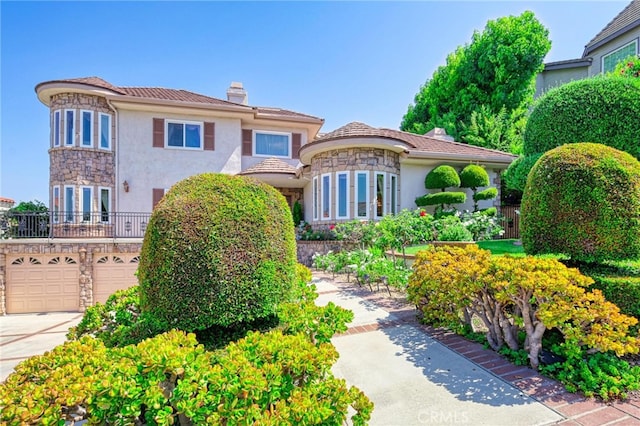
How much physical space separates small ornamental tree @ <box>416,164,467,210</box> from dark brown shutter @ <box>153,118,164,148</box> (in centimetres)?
1273

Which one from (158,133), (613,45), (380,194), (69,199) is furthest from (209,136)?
(613,45)

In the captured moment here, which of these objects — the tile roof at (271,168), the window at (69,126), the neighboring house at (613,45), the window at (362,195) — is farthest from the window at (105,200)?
the neighboring house at (613,45)

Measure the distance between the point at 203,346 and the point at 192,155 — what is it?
46.5 feet

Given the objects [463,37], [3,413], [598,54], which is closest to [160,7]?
[3,413]

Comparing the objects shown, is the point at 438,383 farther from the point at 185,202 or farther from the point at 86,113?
the point at 86,113

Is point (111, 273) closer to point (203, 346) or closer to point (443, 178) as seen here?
point (203, 346)

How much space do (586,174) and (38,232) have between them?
15.9 meters

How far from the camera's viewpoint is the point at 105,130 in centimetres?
1390

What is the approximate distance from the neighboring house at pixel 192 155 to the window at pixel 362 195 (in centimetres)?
4

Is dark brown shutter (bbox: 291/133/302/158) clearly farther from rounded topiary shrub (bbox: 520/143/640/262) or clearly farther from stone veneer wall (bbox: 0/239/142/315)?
rounded topiary shrub (bbox: 520/143/640/262)

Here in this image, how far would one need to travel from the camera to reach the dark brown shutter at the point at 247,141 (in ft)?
52.0

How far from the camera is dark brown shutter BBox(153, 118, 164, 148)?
46.9 feet

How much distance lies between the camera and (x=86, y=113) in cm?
1355

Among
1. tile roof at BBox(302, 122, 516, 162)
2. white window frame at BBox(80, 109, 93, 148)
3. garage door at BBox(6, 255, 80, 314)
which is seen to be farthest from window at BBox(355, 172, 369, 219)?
white window frame at BBox(80, 109, 93, 148)
